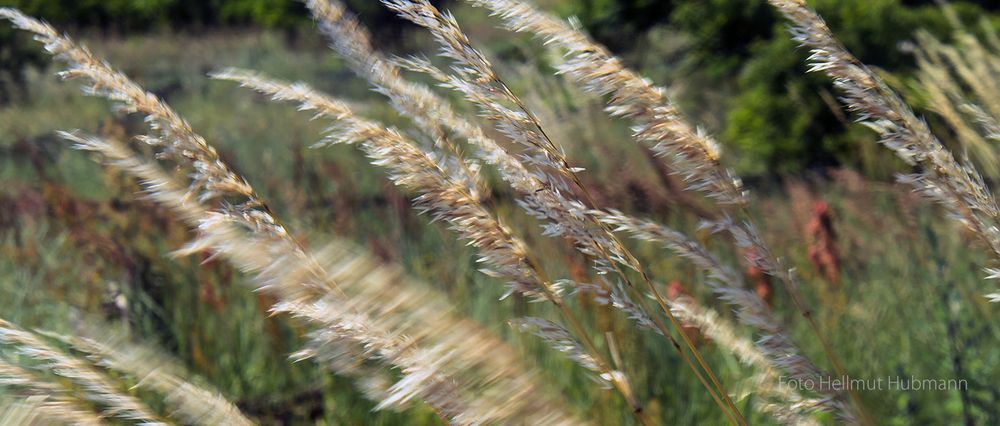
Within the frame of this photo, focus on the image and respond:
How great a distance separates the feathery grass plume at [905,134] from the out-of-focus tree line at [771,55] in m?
4.23

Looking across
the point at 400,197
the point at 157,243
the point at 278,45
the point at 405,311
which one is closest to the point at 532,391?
the point at 405,311

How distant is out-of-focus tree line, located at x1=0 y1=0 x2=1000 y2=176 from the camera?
7.11 m

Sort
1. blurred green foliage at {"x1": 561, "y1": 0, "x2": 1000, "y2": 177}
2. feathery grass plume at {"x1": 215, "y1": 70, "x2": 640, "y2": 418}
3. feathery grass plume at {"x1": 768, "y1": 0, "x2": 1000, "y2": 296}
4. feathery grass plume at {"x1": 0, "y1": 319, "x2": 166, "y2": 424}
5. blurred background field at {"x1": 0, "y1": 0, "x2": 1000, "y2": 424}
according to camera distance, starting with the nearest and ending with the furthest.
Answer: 1. feathery grass plume at {"x1": 0, "y1": 319, "x2": 166, "y2": 424}
2. feathery grass plume at {"x1": 215, "y1": 70, "x2": 640, "y2": 418}
3. feathery grass plume at {"x1": 768, "y1": 0, "x2": 1000, "y2": 296}
4. blurred background field at {"x1": 0, "y1": 0, "x2": 1000, "y2": 424}
5. blurred green foliage at {"x1": 561, "y1": 0, "x2": 1000, "y2": 177}

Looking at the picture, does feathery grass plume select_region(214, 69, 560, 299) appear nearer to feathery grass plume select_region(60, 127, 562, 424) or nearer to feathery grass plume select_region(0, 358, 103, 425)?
feathery grass plume select_region(60, 127, 562, 424)

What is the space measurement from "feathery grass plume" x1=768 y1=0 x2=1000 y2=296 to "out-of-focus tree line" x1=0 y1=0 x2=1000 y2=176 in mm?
4229

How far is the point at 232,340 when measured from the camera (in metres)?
2.49

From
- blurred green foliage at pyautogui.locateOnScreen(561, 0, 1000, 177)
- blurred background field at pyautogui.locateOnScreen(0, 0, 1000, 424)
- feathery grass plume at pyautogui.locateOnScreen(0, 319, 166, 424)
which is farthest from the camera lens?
blurred green foliage at pyautogui.locateOnScreen(561, 0, 1000, 177)

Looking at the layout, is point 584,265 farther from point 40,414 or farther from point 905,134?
point 40,414

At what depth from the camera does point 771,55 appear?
282 inches

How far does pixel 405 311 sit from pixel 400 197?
2.91 metres

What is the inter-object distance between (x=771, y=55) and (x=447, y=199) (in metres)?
6.80

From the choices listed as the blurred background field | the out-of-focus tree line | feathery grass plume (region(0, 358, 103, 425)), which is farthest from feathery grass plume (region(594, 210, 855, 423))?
the out-of-focus tree line

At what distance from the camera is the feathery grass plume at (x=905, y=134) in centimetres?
99

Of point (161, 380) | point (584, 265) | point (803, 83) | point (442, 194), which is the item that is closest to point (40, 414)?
point (161, 380)
